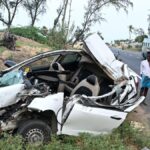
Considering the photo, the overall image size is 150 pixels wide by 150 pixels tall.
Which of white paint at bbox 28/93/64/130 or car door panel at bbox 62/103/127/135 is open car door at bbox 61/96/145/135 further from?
white paint at bbox 28/93/64/130

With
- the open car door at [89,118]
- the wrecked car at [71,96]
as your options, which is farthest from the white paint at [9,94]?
the open car door at [89,118]

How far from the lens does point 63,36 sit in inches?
1259

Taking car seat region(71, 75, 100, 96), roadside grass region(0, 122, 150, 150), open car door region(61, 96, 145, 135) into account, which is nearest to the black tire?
roadside grass region(0, 122, 150, 150)

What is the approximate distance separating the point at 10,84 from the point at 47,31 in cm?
2605

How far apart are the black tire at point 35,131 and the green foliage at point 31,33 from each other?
24.8 m

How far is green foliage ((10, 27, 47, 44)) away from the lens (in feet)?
115

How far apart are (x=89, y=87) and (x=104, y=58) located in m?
0.89

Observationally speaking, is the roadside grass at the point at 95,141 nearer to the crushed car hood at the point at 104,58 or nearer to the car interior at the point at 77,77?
the car interior at the point at 77,77

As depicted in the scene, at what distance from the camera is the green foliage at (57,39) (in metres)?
31.6

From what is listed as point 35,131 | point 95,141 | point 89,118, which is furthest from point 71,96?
point 95,141

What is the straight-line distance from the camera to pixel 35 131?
9406mm

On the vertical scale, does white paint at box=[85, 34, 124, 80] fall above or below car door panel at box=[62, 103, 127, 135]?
above

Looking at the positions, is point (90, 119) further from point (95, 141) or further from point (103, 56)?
point (103, 56)

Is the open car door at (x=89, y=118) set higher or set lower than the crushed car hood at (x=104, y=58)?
lower
